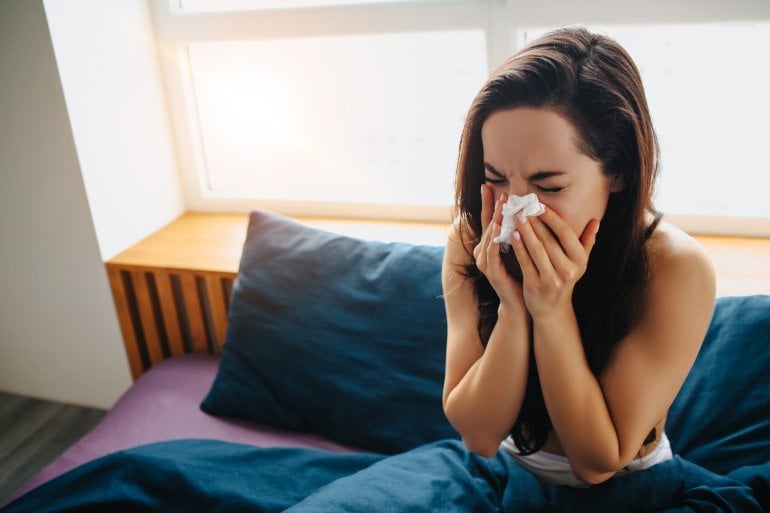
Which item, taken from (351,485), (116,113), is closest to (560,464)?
(351,485)

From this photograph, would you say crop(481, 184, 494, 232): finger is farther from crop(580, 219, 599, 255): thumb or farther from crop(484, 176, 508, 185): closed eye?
crop(580, 219, 599, 255): thumb

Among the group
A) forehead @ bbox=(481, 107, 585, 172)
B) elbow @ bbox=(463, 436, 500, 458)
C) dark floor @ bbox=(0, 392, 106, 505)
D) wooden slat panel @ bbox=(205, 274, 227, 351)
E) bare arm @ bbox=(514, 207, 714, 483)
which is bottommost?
dark floor @ bbox=(0, 392, 106, 505)

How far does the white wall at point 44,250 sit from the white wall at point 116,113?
0.04 meters

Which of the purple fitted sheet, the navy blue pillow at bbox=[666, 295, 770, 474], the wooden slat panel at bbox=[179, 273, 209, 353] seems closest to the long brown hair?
the navy blue pillow at bbox=[666, 295, 770, 474]

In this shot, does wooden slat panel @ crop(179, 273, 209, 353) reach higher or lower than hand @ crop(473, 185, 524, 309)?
lower

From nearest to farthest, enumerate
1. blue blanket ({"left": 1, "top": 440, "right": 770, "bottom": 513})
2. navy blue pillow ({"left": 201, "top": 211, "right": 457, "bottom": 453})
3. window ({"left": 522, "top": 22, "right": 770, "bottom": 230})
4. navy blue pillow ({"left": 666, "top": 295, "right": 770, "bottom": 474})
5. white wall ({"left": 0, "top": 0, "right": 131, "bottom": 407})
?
1. blue blanket ({"left": 1, "top": 440, "right": 770, "bottom": 513})
2. navy blue pillow ({"left": 666, "top": 295, "right": 770, "bottom": 474})
3. navy blue pillow ({"left": 201, "top": 211, "right": 457, "bottom": 453})
4. window ({"left": 522, "top": 22, "right": 770, "bottom": 230})
5. white wall ({"left": 0, "top": 0, "right": 131, "bottom": 407})

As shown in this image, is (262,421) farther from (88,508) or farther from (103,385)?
(103,385)

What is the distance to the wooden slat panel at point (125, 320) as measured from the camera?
198cm

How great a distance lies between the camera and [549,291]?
963 millimetres

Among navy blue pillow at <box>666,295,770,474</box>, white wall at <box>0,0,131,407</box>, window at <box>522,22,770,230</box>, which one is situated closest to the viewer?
navy blue pillow at <box>666,295,770,474</box>

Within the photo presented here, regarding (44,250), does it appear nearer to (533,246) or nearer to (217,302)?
(217,302)

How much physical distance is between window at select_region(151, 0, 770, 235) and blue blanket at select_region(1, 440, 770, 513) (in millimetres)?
902

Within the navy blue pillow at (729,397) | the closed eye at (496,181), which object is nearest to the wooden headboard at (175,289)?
the closed eye at (496,181)

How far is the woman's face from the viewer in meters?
0.91
